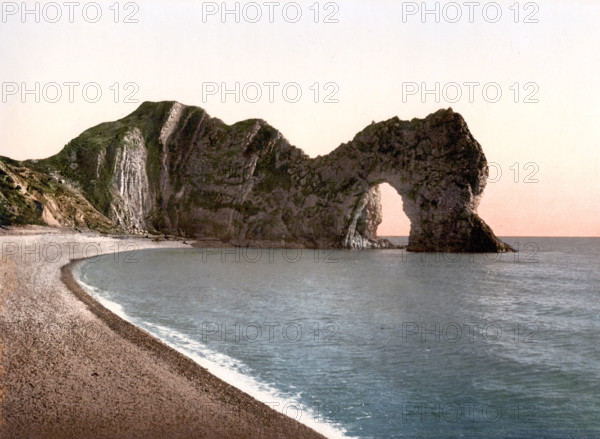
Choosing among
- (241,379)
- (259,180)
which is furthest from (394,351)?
(259,180)

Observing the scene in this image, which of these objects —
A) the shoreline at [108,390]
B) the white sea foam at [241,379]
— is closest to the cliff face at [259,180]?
the white sea foam at [241,379]

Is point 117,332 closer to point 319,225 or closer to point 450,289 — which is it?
point 450,289

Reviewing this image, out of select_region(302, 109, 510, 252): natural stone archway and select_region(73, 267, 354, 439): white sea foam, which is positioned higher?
select_region(302, 109, 510, 252): natural stone archway

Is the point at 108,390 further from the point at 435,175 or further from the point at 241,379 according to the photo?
the point at 435,175

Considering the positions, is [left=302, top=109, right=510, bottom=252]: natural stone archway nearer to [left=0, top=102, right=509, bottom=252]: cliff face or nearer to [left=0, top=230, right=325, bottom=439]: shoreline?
[left=0, top=102, right=509, bottom=252]: cliff face

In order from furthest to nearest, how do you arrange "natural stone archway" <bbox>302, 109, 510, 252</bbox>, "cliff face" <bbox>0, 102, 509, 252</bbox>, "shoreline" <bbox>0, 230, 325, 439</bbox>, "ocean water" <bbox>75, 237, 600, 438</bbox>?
"cliff face" <bbox>0, 102, 509, 252</bbox> < "natural stone archway" <bbox>302, 109, 510, 252</bbox> < "ocean water" <bbox>75, 237, 600, 438</bbox> < "shoreline" <bbox>0, 230, 325, 439</bbox>

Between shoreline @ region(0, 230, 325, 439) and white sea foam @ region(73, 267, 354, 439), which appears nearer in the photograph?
shoreline @ region(0, 230, 325, 439)

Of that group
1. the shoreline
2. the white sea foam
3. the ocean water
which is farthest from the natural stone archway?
the shoreline
